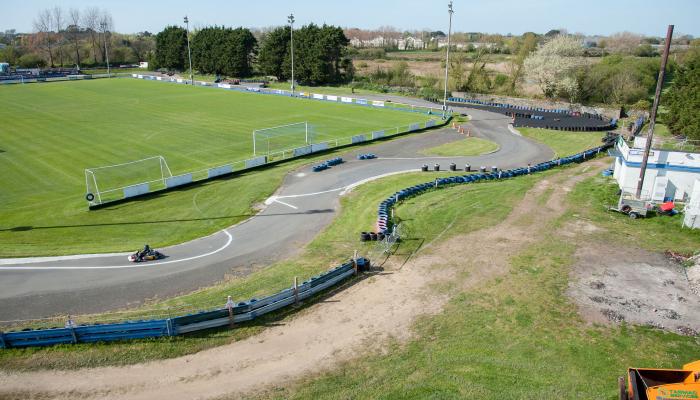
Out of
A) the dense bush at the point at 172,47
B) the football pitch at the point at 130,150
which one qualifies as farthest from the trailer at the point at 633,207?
the dense bush at the point at 172,47

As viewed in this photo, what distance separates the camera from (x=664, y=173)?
3356 cm

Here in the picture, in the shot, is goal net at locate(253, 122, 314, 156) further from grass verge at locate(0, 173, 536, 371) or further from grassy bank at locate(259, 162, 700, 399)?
grassy bank at locate(259, 162, 700, 399)

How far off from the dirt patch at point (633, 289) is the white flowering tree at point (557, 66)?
61.5 m

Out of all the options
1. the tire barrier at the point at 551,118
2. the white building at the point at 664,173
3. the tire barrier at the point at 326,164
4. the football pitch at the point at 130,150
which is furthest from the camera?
the tire barrier at the point at 551,118

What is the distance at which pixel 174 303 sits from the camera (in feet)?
65.7

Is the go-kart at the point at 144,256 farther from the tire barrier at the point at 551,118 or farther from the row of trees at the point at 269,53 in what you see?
the row of trees at the point at 269,53

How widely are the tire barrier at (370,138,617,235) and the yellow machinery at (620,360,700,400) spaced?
14591 millimetres

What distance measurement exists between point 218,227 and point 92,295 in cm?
961

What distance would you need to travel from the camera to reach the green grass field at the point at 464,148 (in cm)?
4919

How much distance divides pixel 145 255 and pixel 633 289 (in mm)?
23744

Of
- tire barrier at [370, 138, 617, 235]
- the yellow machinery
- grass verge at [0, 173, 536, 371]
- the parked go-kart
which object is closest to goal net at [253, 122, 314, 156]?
grass verge at [0, 173, 536, 371]

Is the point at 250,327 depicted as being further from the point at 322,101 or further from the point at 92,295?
the point at 322,101

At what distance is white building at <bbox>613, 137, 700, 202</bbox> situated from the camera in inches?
1296

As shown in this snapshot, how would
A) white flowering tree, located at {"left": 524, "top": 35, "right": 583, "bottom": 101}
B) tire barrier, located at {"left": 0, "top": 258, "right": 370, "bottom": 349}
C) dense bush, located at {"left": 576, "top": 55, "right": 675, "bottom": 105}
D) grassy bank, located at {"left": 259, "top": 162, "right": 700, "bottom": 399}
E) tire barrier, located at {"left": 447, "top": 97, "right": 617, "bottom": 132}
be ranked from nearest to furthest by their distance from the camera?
grassy bank, located at {"left": 259, "top": 162, "right": 700, "bottom": 399} < tire barrier, located at {"left": 0, "top": 258, "right": 370, "bottom": 349} < tire barrier, located at {"left": 447, "top": 97, "right": 617, "bottom": 132} < dense bush, located at {"left": 576, "top": 55, "right": 675, "bottom": 105} < white flowering tree, located at {"left": 524, "top": 35, "right": 583, "bottom": 101}
